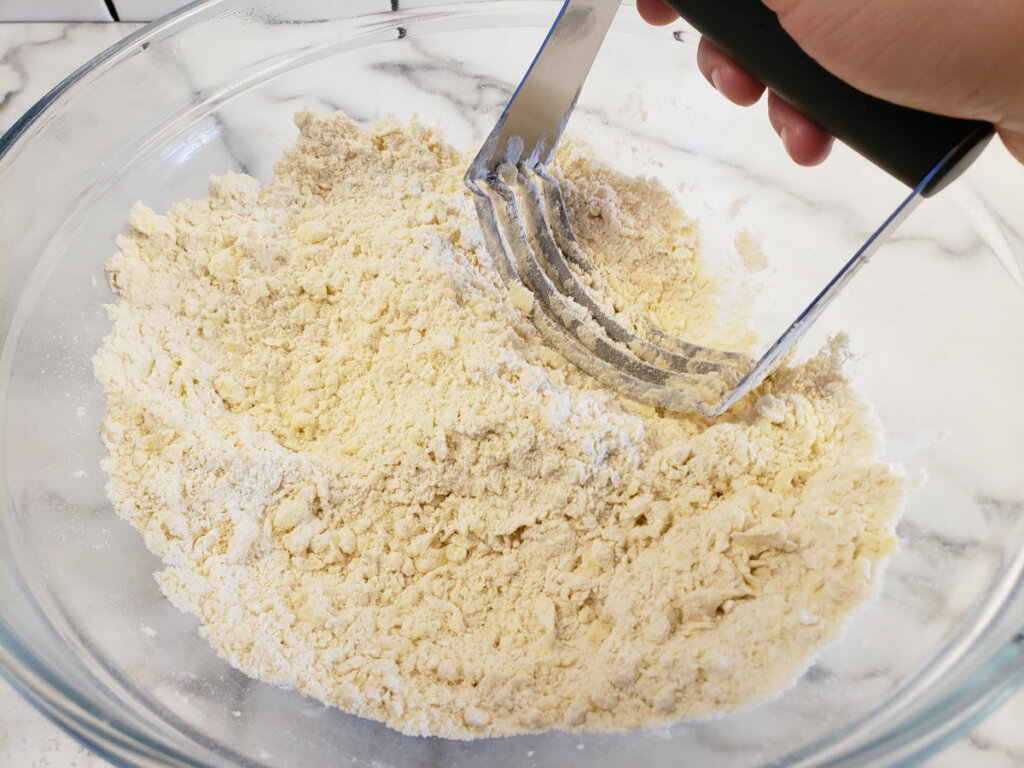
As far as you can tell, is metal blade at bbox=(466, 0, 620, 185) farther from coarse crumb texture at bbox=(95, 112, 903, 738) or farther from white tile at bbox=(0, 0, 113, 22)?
white tile at bbox=(0, 0, 113, 22)

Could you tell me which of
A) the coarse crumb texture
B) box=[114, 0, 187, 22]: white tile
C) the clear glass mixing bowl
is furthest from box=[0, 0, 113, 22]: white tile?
the coarse crumb texture

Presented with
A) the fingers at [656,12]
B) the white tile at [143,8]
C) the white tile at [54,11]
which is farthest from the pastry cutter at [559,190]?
the white tile at [54,11]

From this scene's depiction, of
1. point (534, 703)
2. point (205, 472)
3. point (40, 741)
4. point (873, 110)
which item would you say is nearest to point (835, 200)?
point (873, 110)

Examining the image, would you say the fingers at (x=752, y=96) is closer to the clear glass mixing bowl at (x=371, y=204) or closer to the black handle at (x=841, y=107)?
the clear glass mixing bowl at (x=371, y=204)

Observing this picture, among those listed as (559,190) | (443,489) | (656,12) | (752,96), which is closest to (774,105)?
(752,96)

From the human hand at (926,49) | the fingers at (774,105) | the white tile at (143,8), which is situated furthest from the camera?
the white tile at (143,8)

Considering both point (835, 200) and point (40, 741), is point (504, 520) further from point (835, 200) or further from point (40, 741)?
point (835, 200)
